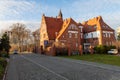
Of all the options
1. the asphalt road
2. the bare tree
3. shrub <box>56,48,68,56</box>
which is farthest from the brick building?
the asphalt road

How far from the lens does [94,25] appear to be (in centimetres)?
6644

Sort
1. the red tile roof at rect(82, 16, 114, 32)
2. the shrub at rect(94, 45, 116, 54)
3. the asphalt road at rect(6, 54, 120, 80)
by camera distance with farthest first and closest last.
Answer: the red tile roof at rect(82, 16, 114, 32) < the shrub at rect(94, 45, 116, 54) < the asphalt road at rect(6, 54, 120, 80)

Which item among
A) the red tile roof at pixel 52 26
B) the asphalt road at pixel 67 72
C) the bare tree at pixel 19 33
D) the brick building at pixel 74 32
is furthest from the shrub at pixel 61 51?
the bare tree at pixel 19 33

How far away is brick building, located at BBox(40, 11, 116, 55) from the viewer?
59.1 meters

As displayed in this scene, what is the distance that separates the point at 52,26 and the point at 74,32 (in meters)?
8.52

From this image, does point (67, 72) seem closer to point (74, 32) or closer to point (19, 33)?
point (74, 32)

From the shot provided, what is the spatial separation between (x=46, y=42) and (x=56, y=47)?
13.9 meters

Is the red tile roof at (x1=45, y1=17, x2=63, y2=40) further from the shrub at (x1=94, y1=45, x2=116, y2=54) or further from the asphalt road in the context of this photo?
the asphalt road

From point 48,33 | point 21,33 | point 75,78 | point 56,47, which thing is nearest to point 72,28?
point 48,33

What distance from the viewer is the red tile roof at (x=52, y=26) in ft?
203

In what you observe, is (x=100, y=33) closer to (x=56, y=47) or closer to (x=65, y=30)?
(x=65, y=30)

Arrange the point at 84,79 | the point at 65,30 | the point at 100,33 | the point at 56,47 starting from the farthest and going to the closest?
the point at 100,33 → the point at 65,30 → the point at 56,47 → the point at 84,79

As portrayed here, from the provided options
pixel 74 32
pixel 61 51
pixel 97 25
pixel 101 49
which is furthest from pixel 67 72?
pixel 97 25

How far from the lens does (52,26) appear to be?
211ft
